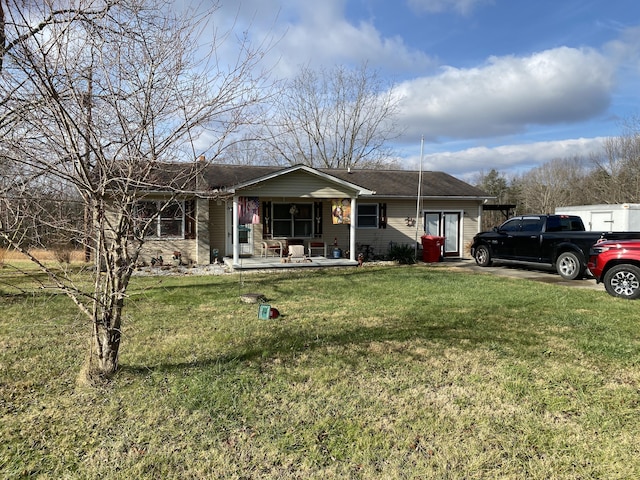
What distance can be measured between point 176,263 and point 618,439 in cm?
1290

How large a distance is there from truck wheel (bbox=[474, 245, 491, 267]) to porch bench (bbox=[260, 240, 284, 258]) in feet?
22.9

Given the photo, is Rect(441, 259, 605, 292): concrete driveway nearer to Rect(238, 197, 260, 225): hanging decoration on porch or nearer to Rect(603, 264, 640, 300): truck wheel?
Rect(603, 264, 640, 300): truck wheel

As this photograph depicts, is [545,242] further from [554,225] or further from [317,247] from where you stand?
[317,247]

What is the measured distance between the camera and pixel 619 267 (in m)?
8.55

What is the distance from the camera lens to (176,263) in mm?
13875

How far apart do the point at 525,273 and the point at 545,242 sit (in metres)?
1.19

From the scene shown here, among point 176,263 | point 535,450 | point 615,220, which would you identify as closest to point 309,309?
point 535,450

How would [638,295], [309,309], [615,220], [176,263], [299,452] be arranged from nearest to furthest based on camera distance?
[299,452] < [309,309] < [638,295] < [176,263] < [615,220]

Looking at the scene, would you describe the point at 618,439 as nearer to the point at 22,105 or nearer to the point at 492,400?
the point at 492,400

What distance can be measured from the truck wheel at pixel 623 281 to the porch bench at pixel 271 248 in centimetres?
967

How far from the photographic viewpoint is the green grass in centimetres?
287

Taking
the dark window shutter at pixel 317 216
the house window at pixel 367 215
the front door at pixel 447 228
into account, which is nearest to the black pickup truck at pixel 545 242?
the front door at pixel 447 228

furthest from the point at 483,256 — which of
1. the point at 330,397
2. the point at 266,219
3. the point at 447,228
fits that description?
the point at 330,397

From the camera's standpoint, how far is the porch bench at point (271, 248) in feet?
49.0
